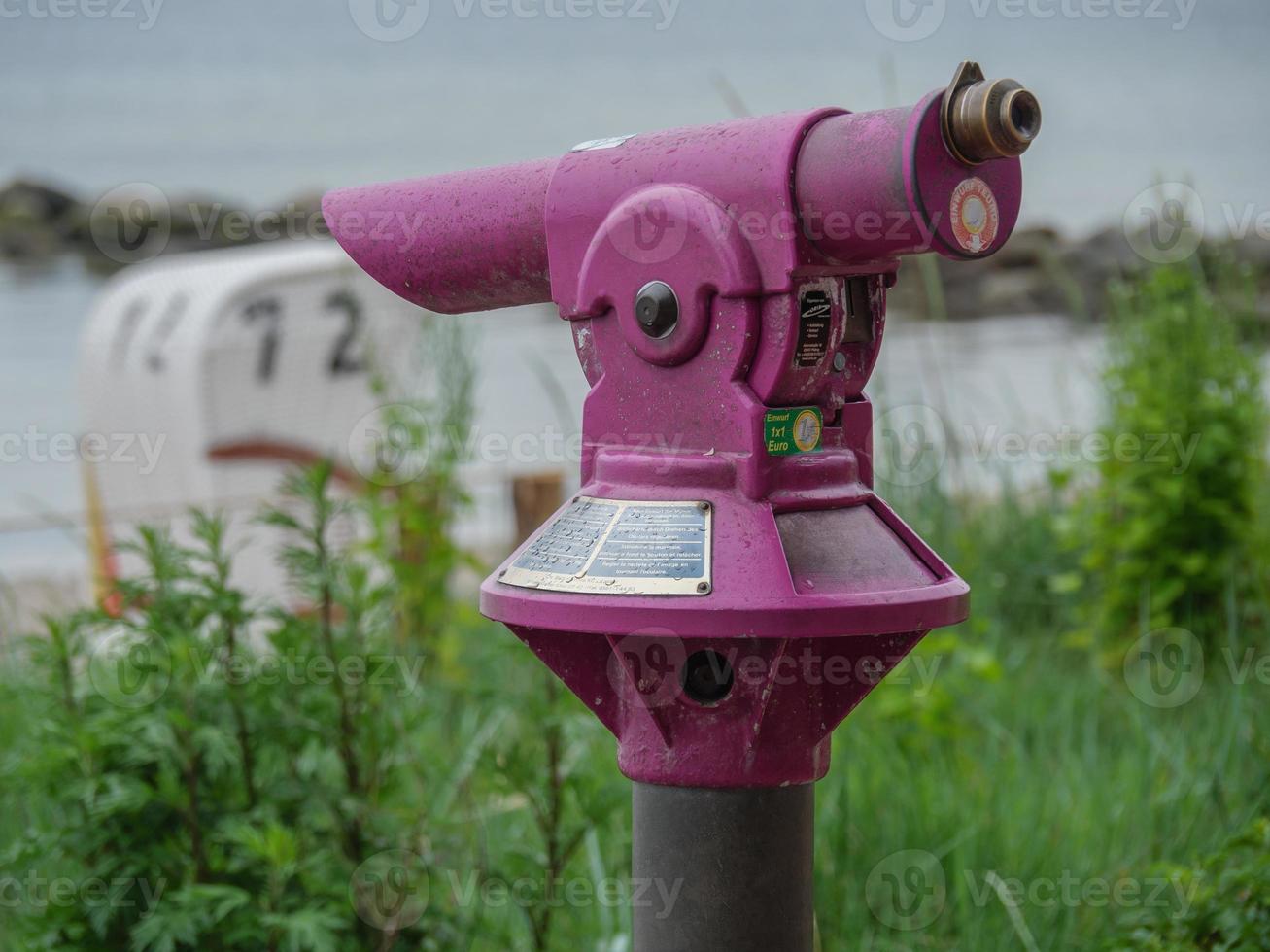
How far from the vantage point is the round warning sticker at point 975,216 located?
4.45ft

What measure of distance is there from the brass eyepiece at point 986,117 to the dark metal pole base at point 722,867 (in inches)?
28.9

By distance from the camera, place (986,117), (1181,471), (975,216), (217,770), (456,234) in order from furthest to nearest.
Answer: (1181,471)
(217,770)
(456,234)
(975,216)
(986,117)

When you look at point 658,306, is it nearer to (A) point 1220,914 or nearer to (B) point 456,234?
(B) point 456,234

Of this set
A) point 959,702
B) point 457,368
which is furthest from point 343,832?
point 457,368

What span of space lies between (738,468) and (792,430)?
8cm

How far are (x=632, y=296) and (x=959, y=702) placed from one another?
7.78 feet

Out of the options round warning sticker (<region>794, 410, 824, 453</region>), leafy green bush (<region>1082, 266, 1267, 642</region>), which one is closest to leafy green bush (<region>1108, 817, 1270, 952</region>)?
round warning sticker (<region>794, 410, 824, 453</region>)

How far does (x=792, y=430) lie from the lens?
1.48 meters

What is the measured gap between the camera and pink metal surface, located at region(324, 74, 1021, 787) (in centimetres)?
137

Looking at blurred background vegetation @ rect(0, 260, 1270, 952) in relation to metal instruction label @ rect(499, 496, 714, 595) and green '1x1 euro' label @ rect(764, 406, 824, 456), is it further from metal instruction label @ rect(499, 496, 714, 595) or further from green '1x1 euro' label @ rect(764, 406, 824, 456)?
green '1x1 euro' label @ rect(764, 406, 824, 456)

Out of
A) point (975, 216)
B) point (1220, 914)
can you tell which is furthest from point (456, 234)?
point (1220, 914)

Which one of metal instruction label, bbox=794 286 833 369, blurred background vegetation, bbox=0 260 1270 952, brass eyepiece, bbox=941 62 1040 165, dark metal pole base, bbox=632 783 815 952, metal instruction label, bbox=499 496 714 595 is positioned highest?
brass eyepiece, bbox=941 62 1040 165

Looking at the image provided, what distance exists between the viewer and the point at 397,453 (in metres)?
4.14

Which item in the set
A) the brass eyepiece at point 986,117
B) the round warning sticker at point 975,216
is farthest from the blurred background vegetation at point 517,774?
the brass eyepiece at point 986,117
